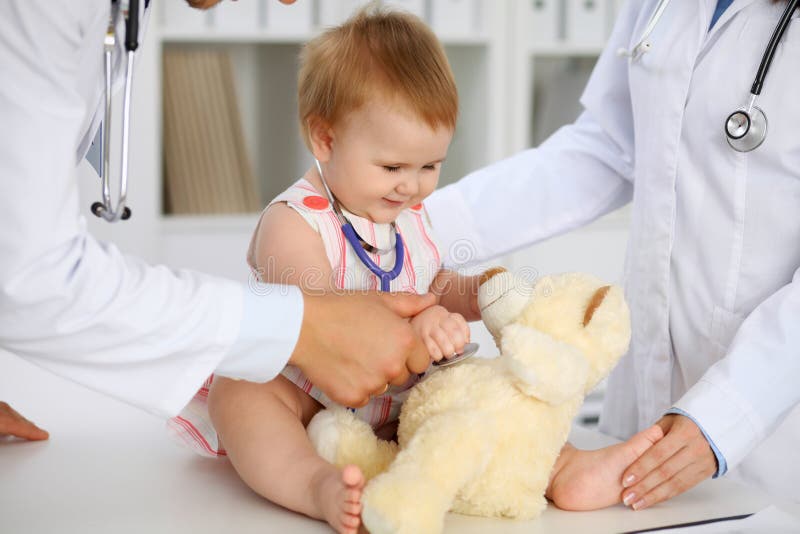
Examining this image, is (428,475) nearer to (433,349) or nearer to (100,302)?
(433,349)

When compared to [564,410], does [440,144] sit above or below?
above

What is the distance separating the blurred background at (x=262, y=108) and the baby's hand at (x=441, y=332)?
1428 millimetres

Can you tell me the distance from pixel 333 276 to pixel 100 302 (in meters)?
0.32

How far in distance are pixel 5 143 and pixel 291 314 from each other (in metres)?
0.26

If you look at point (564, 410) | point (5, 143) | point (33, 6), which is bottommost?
point (564, 410)

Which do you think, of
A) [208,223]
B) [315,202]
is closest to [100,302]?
[315,202]

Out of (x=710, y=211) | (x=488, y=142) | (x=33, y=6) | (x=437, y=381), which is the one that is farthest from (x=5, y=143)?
(x=488, y=142)

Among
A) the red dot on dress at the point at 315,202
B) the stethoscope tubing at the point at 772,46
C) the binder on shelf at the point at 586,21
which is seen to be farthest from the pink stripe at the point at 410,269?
the binder on shelf at the point at 586,21

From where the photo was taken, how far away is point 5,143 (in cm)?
70

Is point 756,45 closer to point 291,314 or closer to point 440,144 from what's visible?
point 440,144

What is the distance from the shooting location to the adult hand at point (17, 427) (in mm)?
1039

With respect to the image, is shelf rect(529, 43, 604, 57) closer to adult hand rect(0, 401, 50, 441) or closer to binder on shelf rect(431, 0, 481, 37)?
binder on shelf rect(431, 0, 481, 37)

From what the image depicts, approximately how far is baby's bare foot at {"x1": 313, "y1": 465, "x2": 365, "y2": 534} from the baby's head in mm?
354

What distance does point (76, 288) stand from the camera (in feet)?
2.39
